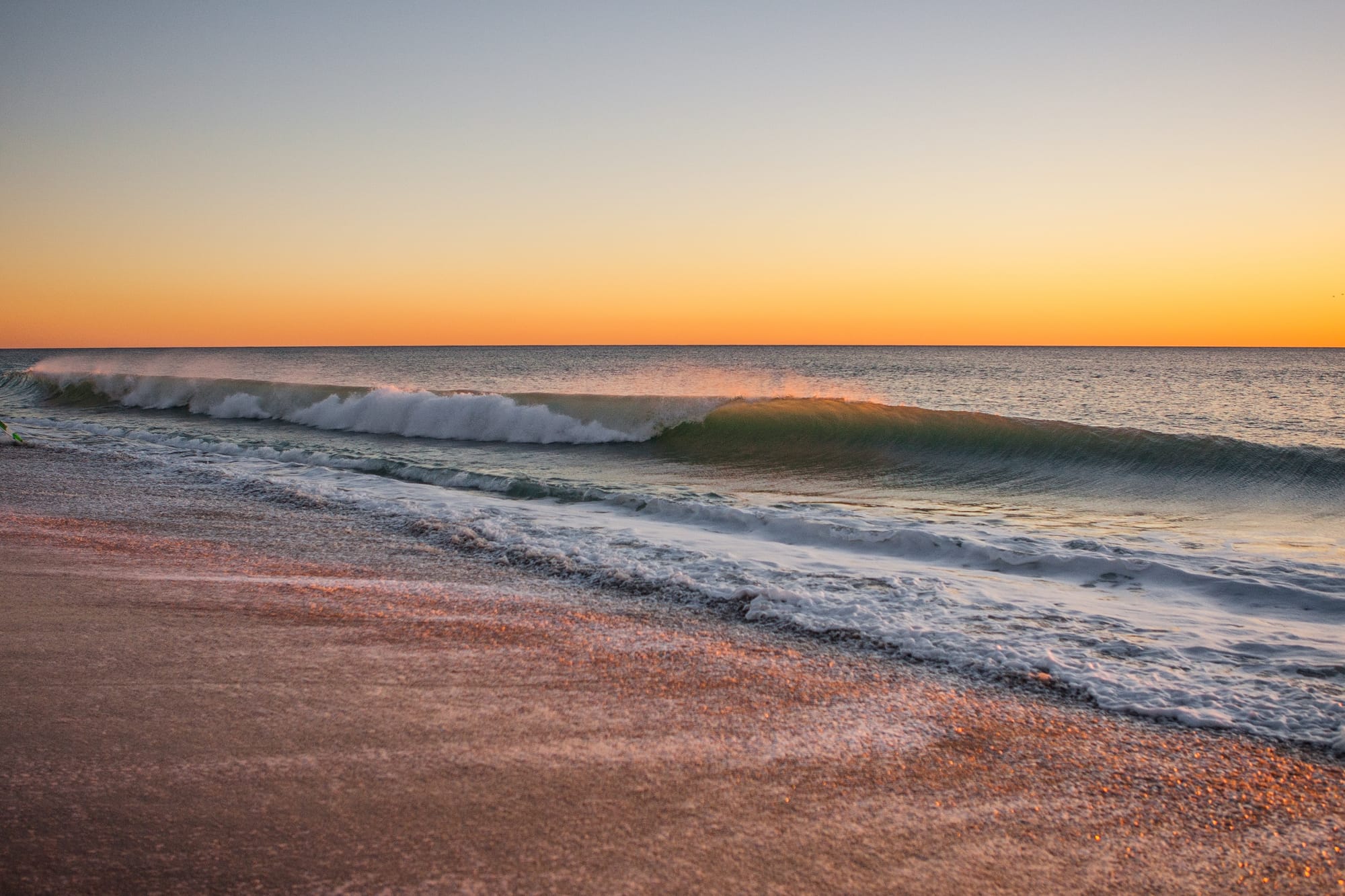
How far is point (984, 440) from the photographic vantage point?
591 inches

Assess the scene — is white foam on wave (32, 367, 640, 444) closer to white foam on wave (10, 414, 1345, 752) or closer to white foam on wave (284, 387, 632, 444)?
white foam on wave (284, 387, 632, 444)

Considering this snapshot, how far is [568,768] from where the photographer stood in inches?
107

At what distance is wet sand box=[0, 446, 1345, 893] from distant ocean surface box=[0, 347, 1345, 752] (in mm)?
693

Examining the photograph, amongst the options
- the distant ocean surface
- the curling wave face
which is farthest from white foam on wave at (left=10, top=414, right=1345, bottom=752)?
the curling wave face

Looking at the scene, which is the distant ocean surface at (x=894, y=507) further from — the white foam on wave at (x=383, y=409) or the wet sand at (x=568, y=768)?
the wet sand at (x=568, y=768)

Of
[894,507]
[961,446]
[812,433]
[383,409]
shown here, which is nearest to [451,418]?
[383,409]

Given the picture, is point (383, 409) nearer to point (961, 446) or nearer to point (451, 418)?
point (451, 418)

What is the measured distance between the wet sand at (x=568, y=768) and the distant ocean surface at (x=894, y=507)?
0.69 m

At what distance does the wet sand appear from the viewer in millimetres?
2166

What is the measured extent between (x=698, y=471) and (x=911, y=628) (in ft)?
28.0

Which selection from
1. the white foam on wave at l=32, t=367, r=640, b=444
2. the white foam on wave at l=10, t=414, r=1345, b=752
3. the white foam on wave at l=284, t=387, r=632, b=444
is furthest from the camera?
the white foam on wave at l=32, t=367, r=640, b=444

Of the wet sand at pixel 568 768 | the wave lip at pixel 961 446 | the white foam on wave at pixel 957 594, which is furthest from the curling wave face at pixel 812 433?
the wet sand at pixel 568 768

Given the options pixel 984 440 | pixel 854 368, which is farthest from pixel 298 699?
pixel 854 368

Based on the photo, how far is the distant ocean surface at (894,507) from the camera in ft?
14.5
